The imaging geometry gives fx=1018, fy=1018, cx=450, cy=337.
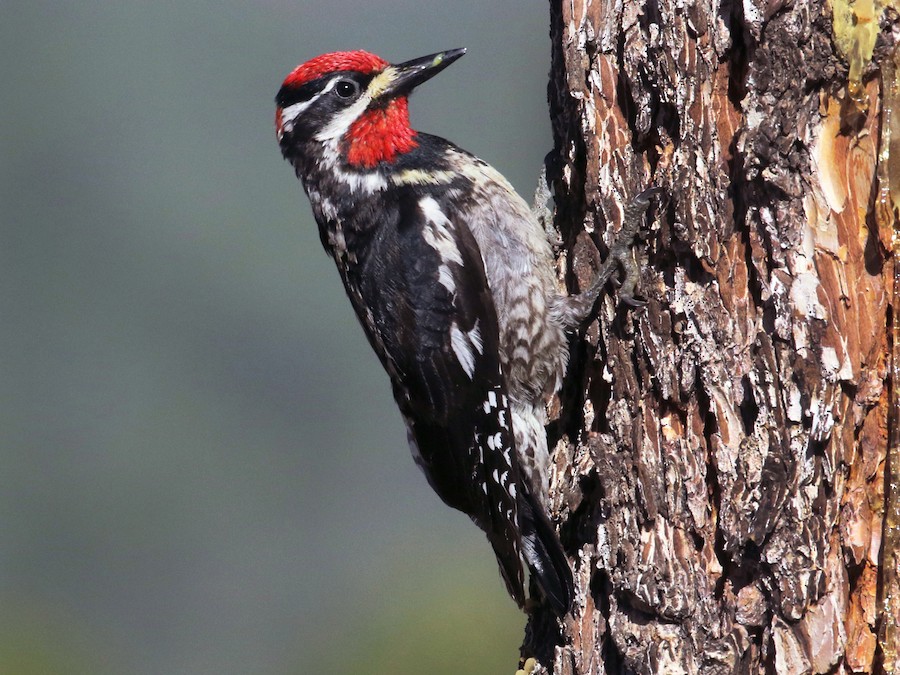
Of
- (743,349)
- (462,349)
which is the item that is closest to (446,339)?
(462,349)

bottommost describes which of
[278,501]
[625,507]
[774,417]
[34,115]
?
[278,501]

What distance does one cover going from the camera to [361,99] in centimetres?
318

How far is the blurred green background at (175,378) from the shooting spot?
912 centimetres

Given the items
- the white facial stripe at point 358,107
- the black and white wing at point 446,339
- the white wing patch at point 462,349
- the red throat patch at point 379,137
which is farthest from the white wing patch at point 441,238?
the white facial stripe at point 358,107

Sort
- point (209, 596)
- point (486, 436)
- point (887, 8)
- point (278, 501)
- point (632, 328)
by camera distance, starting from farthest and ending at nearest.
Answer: point (278, 501) → point (209, 596) → point (486, 436) → point (632, 328) → point (887, 8)

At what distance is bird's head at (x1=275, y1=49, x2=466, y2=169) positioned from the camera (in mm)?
3146

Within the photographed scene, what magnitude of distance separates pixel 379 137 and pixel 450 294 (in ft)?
1.89

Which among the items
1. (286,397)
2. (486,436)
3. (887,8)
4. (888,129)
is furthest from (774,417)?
(286,397)

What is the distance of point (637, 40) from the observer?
2.31 meters

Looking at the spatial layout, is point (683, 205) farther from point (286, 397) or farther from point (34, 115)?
point (34, 115)

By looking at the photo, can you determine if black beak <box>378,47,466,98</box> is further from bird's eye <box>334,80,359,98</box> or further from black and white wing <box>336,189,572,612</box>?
black and white wing <box>336,189,572,612</box>

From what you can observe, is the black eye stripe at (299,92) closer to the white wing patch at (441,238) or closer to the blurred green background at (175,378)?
the white wing patch at (441,238)

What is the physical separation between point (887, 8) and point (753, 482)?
0.96 meters

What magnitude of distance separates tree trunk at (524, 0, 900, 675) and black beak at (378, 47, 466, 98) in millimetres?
750
